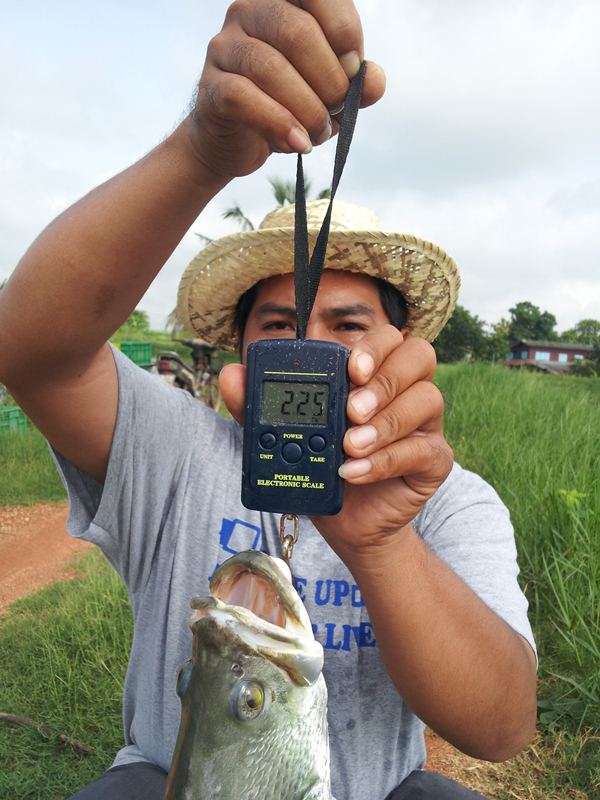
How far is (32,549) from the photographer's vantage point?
725 cm

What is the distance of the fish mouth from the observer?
119 centimetres

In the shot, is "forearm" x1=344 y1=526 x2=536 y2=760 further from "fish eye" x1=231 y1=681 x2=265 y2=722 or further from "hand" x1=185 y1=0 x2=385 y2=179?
"hand" x1=185 y1=0 x2=385 y2=179

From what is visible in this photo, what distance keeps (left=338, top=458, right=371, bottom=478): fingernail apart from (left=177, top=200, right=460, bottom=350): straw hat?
1.18 m

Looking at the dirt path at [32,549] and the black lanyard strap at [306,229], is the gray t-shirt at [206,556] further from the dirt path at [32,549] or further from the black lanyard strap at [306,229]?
the dirt path at [32,549]

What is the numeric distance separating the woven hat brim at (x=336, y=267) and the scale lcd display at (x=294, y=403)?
1.08m

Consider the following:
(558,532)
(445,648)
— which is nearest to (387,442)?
(445,648)

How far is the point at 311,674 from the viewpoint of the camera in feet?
4.00

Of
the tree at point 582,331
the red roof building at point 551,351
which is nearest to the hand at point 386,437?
the red roof building at point 551,351

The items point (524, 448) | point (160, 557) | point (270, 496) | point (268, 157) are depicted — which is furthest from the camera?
point (524, 448)

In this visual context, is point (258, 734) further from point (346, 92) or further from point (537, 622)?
point (537, 622)

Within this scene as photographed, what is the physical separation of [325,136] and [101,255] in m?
0.67

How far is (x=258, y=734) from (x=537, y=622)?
141 inches

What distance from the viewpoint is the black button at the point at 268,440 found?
1346 mm

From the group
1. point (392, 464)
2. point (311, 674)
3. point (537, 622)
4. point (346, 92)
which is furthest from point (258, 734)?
point (537, 622)
